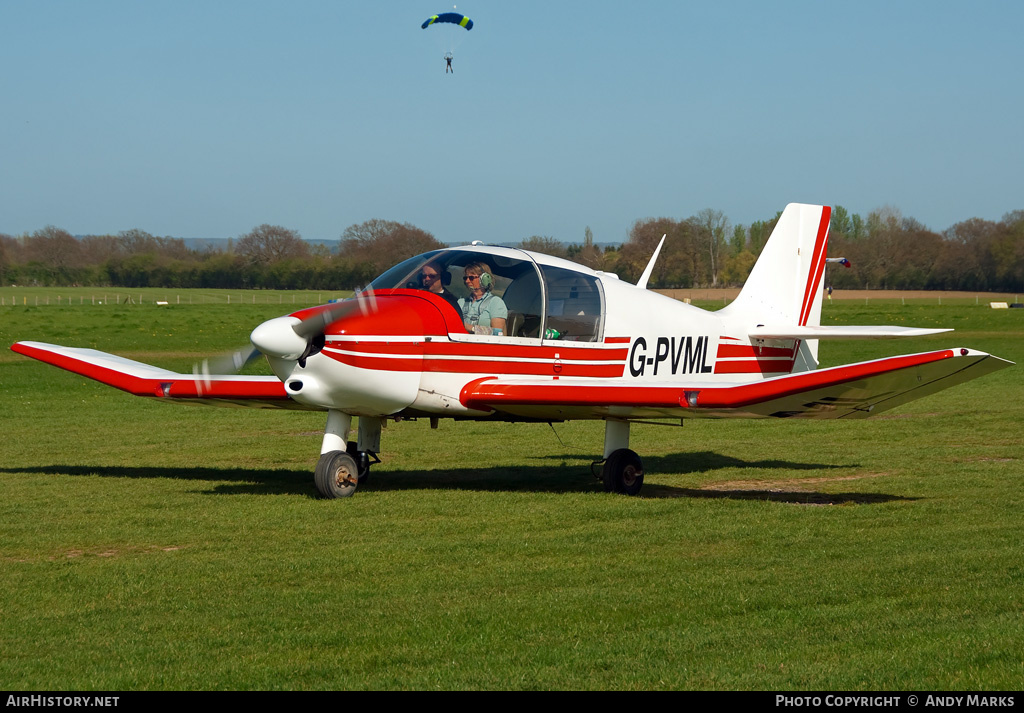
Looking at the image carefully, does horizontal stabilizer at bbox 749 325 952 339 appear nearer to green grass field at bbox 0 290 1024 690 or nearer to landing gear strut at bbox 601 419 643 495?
green grass field at bbox 0 290 1024 690

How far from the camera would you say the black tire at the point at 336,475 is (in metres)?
11.2

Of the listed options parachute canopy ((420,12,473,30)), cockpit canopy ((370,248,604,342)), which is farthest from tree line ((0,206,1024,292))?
cockpit canopy ((370,248,604,342))

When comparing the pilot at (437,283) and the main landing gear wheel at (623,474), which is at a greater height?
the pilot at (437,283)

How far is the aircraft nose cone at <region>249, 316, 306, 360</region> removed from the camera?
1036 cm

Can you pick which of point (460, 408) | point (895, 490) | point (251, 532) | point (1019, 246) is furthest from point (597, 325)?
point (1019, 246)

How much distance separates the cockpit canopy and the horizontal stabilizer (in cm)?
268

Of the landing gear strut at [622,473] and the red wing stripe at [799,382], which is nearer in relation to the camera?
the red wing stripe at [799,382]

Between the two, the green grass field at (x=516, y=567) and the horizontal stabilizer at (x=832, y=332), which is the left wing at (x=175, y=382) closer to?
the green grass field at (x=516, y=567)

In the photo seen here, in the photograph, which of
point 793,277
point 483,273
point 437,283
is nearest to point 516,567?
point 437,283

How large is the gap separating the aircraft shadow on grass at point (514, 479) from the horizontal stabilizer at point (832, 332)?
169 centimetres

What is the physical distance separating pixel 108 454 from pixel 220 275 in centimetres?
Result: 7376

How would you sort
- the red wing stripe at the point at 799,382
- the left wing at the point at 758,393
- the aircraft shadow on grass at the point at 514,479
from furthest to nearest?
the aircraft shadow on grass at the point at 514,479
the left wing at the point at 758,393
the red wing stripe at the point at 799,382

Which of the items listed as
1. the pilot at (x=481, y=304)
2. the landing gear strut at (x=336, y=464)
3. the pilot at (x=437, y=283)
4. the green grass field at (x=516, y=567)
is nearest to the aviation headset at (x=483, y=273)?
the pilot at (x=481, y=304)

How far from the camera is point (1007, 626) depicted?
Answer: 245 inches
